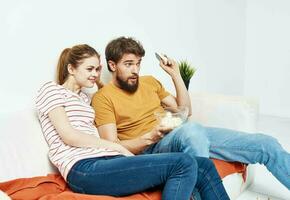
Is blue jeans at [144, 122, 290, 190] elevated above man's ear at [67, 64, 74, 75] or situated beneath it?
situated beneath

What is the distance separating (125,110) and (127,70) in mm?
228

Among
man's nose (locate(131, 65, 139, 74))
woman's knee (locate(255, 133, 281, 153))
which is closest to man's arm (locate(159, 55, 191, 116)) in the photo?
man's nose (locate(131, 65, 139, 74))

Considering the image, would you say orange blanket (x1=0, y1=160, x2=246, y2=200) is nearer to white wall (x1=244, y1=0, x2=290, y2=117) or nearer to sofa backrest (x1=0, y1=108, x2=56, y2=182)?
sofa backrest (x1=0, y1=108, x2=56, y2=182)

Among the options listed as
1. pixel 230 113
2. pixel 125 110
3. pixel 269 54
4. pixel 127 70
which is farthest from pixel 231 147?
pixel 269 54

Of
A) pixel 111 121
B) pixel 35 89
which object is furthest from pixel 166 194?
pixel 35 89

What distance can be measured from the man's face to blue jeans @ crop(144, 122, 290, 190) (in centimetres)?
38

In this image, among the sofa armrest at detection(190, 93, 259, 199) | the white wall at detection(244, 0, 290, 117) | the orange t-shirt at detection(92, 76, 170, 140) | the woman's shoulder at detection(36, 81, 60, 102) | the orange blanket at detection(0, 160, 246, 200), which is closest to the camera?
the orange blanket at detection(0, 160, 246, 200)

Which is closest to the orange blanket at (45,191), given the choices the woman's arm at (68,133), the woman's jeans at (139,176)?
the woman's jeans at (139,176)

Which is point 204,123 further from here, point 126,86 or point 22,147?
point 22,147

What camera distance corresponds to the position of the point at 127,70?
205 cm

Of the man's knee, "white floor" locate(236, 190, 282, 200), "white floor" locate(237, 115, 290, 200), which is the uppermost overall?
the man's knee

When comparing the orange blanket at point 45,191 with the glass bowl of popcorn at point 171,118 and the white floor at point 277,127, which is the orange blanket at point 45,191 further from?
the white floor at point 277,127

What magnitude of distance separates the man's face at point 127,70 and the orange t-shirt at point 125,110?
52mm

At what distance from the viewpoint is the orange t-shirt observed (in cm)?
196
